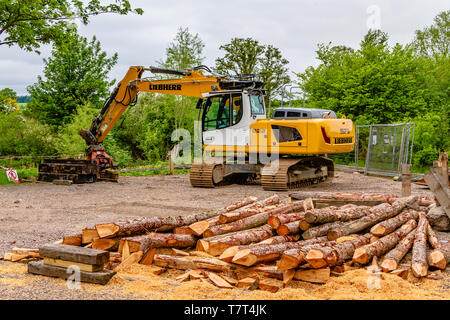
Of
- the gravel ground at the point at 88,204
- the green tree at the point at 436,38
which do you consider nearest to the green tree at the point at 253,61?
the green tree at the point at 436,38

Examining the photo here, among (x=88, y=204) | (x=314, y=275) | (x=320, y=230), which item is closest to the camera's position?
(x=314, y=275)

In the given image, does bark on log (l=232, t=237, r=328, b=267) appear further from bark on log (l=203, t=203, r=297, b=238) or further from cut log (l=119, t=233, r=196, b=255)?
cut log (l=119, t=233, r=196, b=255)

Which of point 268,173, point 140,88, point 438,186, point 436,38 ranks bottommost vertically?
point 268,173

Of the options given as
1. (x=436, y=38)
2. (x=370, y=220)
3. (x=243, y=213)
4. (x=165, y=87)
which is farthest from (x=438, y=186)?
(x=436, y=38)

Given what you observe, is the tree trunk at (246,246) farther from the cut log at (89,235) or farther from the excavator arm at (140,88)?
the excavator arm at (140,88)

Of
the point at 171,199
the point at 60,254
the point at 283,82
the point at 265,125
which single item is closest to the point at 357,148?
the point at 265,125

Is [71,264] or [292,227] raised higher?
[292,227]

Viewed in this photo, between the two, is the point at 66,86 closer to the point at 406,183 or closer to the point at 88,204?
the point at 88,204

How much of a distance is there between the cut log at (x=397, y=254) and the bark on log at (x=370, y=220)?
48 centimetres

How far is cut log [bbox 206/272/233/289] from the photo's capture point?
4.80 m

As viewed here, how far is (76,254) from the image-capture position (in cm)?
509

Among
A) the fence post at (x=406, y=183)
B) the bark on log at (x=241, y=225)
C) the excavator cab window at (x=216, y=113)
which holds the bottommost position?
the bark on log at (x=241, y=225)

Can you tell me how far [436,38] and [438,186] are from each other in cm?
3753

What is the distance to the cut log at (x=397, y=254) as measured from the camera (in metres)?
5.15
